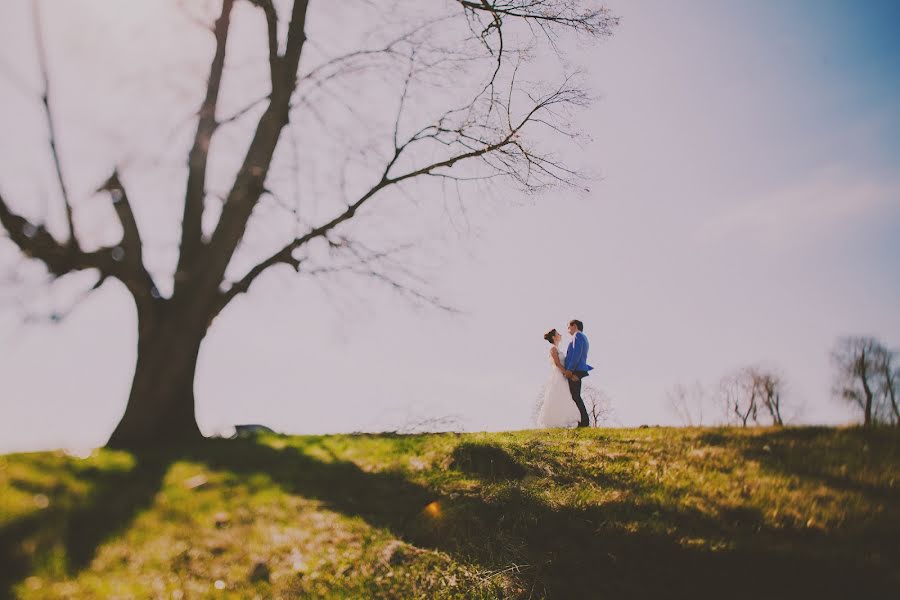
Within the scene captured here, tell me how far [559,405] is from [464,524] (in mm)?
6800

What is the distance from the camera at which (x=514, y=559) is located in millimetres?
3268

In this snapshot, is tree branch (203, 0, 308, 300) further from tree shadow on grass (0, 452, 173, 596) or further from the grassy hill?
tree shadow on grass (0, 452, 173, 596)

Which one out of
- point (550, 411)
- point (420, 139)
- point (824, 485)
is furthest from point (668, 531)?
point (550, 411)

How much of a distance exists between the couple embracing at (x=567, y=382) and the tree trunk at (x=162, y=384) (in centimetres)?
697

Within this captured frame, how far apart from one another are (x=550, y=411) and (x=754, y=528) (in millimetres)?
6895

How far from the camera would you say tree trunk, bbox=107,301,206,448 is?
17.5ft

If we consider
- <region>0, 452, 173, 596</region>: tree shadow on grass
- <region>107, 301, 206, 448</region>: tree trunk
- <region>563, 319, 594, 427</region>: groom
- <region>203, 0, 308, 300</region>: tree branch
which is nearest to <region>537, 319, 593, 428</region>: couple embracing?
<region>563, 319, 594, 427</region>: groom

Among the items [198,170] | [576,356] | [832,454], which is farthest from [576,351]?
[198,170]

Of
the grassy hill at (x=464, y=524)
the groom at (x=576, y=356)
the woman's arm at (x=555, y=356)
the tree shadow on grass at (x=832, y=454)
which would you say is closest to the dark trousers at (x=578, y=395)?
the groom at (x=576, y=356)

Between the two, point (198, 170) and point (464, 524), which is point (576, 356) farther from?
point (198, 170)

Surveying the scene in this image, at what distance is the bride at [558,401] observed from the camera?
10.1 meters

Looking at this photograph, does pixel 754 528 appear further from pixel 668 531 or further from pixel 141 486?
pixel 141 486

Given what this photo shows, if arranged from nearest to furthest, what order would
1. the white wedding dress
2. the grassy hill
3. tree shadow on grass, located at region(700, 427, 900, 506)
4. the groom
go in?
the grassy hill
tree shadow on grass, located at region(700, 427, 900, 506)
the groom
the white wedding dress

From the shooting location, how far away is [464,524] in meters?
3.70
